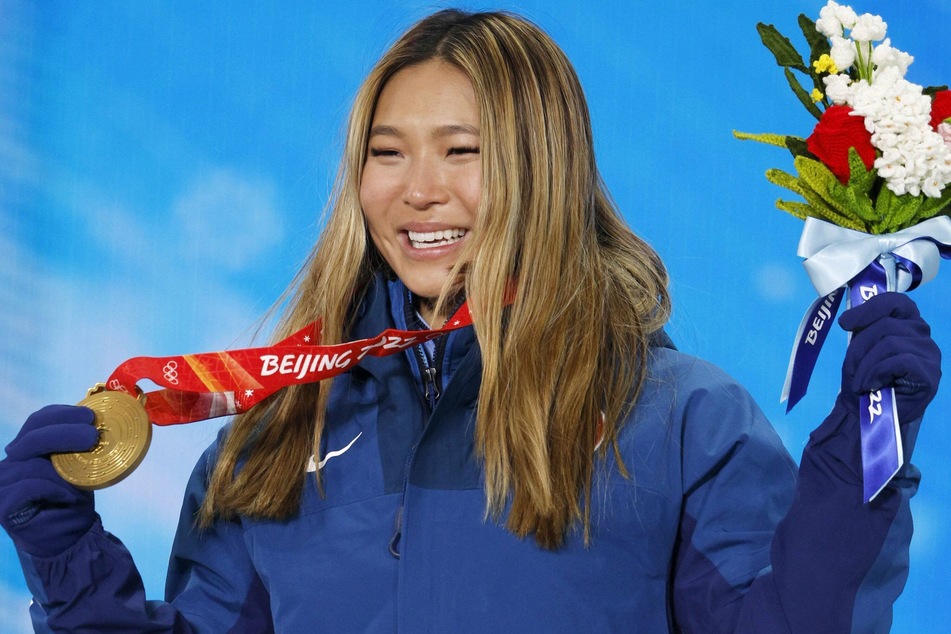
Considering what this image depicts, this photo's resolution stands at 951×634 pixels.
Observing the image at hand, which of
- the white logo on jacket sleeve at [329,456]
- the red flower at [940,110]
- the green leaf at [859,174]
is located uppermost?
the red flower at [940,110]

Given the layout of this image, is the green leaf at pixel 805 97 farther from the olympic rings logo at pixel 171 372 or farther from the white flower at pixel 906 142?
the olympic rings logo at pixel 171 372

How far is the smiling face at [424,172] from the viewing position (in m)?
2.06

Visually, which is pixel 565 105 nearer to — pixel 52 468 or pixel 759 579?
pixel 759 579

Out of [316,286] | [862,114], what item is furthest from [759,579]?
[316,286]

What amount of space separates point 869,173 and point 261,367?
97cm

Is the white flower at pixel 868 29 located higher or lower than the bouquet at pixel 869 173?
higher

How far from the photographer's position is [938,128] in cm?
166

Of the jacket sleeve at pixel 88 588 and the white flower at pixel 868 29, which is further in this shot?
the jacket sleeve at pixel 88 588

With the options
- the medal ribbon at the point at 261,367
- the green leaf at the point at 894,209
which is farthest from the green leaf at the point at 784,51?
the medal ribbon at the point at 261,367

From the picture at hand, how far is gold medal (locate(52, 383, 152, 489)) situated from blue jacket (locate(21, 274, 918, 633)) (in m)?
0.14

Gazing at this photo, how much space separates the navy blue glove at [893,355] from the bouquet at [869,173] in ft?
0.14

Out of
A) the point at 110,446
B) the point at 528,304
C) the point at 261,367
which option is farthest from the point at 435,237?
the point at 110,446

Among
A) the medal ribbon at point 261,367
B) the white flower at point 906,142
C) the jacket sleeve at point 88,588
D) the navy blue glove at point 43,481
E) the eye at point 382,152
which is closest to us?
the white flower at point 906,142

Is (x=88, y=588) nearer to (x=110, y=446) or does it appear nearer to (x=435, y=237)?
(x=110, y=446)
